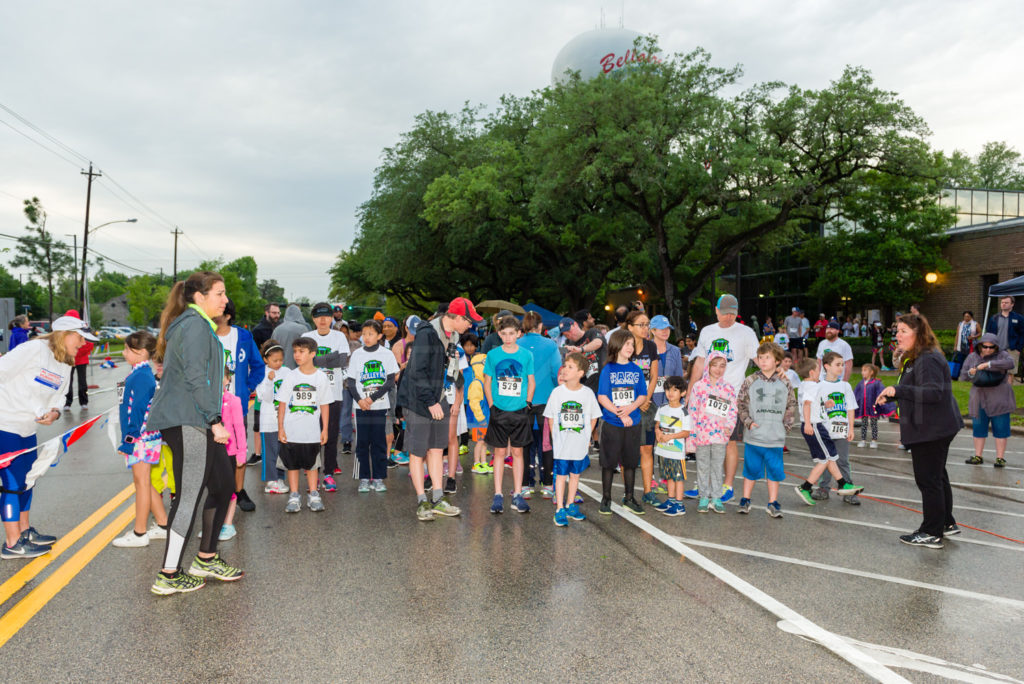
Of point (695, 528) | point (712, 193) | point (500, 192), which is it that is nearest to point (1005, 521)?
point (695, 528)

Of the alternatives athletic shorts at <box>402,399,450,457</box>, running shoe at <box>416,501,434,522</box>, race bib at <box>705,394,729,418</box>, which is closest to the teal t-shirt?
athletic shorts at <box>402,399,450,457</box>

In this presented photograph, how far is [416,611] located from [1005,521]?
561 centimetres

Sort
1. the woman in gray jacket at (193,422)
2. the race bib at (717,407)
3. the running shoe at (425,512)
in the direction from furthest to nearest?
1. the race bib at (717,407)
2. the running shoe at (425,512)
3. the woman in gray jacket at (193,422)

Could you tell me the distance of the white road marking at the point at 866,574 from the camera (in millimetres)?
4363

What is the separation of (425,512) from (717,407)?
3.00m

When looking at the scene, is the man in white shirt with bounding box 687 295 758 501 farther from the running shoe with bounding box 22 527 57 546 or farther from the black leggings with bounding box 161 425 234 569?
the running shoe with bounding box 22 527 57 546

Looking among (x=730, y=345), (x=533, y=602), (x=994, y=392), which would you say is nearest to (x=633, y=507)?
(x=730, y=345)

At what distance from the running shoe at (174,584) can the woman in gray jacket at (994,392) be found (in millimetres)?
9552

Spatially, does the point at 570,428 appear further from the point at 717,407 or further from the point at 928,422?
the point at 928,422

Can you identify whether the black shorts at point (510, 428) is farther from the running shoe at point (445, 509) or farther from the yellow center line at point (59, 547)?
the yellow center line at point (59, 547)

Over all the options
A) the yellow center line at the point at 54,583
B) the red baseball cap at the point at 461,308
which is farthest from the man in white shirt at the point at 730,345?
the yellow center line at the point at 54,583

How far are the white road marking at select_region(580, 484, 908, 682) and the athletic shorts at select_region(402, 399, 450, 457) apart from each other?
6.29ft

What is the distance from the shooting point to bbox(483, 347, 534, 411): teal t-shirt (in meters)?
6.47

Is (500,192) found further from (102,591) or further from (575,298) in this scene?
(102,591)
